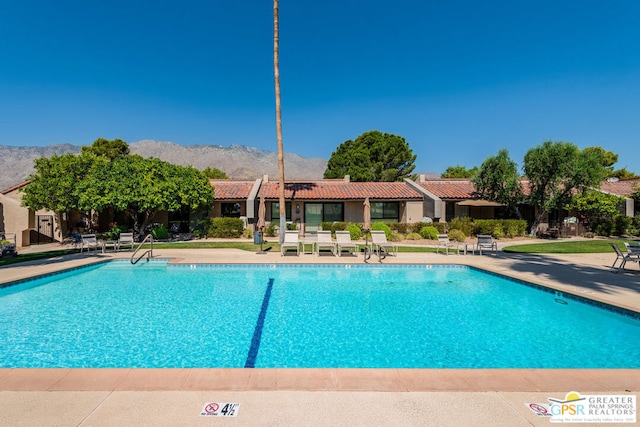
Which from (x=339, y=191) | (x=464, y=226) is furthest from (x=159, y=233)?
(x=464, y=226)

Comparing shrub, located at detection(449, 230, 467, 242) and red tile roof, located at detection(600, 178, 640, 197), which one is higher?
red tile roof, located at detection(600, 178, 640, 197)

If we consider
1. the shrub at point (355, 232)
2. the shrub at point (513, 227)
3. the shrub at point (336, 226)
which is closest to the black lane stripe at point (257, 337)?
the shrub at point (355, 232)

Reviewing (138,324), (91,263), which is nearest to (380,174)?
(91,263)

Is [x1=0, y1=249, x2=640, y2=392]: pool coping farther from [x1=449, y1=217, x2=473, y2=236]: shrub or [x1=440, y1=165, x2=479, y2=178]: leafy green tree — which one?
[x1=440, y1=165, x2=479, y2=178]: leafy green tree

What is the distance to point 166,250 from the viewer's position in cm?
1689

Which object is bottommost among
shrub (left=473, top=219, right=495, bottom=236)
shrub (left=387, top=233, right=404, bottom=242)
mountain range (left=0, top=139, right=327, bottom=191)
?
shrub (left=387, top=233, right=404, bottom=242)

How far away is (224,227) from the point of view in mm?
22375

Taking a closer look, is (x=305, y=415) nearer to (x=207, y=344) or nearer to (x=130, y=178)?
(x=207, y=344)

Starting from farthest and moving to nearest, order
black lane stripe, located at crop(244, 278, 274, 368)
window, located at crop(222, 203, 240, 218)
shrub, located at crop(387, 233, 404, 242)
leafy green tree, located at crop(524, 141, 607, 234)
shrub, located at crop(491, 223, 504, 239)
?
window, located at crop(222, 203, 240, 218)
shrub, located at crop(491, 223, 504, 239)
leafy green tree, located at crop(524, 141, 607, 234)
shrub, located at crop(387, 233, 404, 242)
black lane stripe, located at crop(244, 278, 274, 368)

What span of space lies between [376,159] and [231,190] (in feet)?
82.2

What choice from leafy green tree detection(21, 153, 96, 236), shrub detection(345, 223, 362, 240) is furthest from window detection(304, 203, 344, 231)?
leafy green tree detection(21, 153, 96, 236)

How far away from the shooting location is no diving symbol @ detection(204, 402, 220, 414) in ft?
10.5

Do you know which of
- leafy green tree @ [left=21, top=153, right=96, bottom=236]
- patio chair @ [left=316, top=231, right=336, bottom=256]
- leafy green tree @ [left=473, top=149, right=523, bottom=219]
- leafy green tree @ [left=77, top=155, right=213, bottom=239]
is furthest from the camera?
leafy green tree @ [left=473, top=149, right=523, bottom=219]

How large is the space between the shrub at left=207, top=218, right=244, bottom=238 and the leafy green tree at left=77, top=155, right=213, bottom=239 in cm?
232
